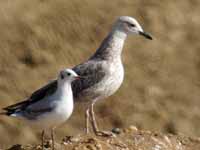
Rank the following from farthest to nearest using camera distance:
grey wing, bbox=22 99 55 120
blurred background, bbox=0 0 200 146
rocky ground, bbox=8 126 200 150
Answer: blurred background, bbox=0 0 200 146 → rocky ground, bbox=8 126 200 150 → grey wing, bbox=22 99 55 120

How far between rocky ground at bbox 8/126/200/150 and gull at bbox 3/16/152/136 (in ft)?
0.88

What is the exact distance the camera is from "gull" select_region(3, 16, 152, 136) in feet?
42.6

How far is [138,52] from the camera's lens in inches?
910

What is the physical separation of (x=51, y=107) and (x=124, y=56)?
444 inches

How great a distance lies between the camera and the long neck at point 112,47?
43.4 ft

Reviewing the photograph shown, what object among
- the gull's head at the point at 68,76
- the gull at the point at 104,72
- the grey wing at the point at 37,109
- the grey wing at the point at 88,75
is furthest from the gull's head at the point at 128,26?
the grey wing at the point at 37,109

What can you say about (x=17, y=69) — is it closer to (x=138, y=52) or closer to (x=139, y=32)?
(x=138, y=52)

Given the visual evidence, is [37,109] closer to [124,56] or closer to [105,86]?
[105,86]

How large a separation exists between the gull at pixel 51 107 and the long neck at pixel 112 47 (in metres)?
1.23

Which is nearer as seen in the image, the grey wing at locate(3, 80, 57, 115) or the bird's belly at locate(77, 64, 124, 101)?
the grey wing at locate(3, 80, 57, 115)

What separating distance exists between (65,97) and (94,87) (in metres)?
1.36

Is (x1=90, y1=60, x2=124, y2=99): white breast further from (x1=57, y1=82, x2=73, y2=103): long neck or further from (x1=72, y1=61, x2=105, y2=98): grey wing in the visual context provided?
(x1=57, y1=82, x2=73, y2=103): long neck

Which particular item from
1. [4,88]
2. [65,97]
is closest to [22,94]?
[4,88]

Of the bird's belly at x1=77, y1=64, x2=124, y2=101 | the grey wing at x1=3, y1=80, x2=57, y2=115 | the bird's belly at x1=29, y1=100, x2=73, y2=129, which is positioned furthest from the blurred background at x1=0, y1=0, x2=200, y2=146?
the bird's belly at x1=29, y1=100, x2=73, y2=129
